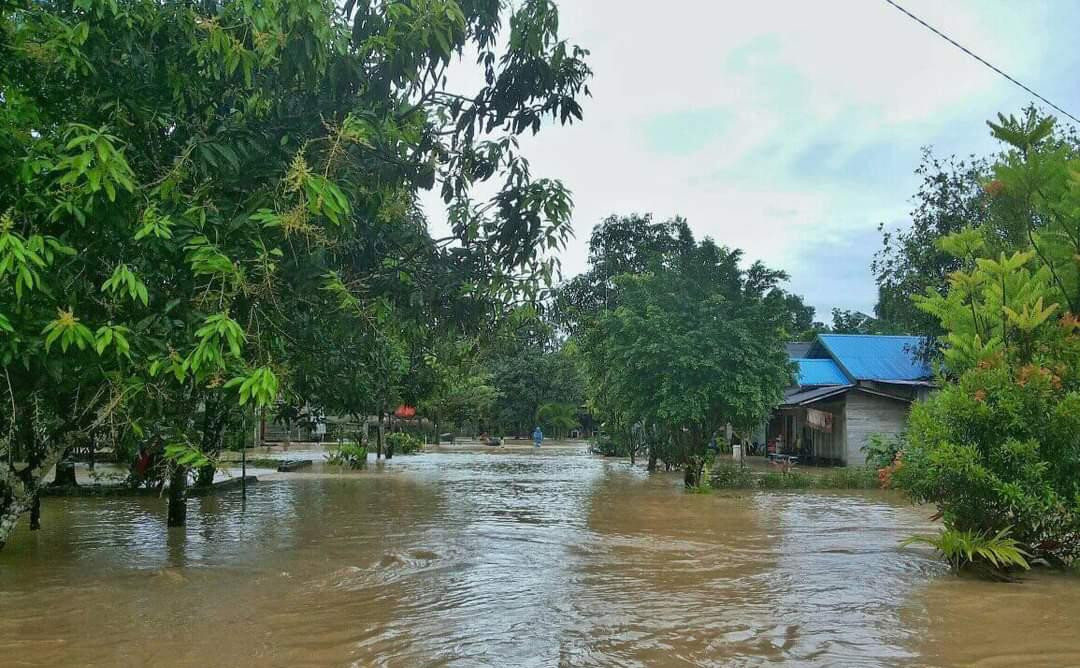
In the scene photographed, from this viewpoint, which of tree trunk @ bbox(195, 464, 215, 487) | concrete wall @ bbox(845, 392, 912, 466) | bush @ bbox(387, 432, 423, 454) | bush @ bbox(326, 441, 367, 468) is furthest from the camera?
bush @ bbox(387, 432, 423, 454)

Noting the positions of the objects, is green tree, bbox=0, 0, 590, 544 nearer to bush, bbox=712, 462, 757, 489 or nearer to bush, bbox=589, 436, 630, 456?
bush, bbox=712, 462, 757, 489

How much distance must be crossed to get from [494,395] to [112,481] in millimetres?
29704

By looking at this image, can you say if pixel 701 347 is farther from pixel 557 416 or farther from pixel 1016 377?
pixel 557 416

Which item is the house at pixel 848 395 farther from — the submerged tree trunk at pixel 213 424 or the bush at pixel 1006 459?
the submerged tree trunk at pixel 213 424

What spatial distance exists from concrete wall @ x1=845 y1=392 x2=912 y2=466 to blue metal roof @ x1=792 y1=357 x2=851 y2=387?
8.83 ft

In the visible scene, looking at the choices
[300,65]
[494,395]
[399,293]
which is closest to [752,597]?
[399,293]

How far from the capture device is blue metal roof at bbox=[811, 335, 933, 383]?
28.9m

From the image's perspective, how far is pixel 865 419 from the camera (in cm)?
2669

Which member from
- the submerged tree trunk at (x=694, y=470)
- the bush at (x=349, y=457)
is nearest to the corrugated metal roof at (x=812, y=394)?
the submerged tree trunk at (x=694, y=470)

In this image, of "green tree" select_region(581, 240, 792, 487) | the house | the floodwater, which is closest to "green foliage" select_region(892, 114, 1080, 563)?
the floodwater

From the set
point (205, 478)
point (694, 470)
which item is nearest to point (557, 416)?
point (694, 470)

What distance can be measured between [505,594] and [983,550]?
4.86 meters

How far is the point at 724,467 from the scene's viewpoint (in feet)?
66.7

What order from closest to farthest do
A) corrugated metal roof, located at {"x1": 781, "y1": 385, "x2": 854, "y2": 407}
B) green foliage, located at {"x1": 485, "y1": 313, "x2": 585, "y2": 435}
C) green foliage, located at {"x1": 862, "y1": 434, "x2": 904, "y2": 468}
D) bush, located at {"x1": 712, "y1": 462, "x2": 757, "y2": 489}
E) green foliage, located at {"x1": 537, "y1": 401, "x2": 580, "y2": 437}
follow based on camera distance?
bush, located at {"x1": 712, "y1": 462, "x2": 757, "y2": 489}
green foliage, located at {"x1": 862, "y1": 434, "x2": 904, "y2": 468}
corrugated metal roof, located at {"x1": 781, "y1": 385, "x2": 854, "y2": 407}
green foliage, located at {"x1": 485, "y1": 313, "x2": 585, "y2": 435}
green foliage, located at {"x1": 537, "y1": 401, "x2": 580, "y2": 437}
